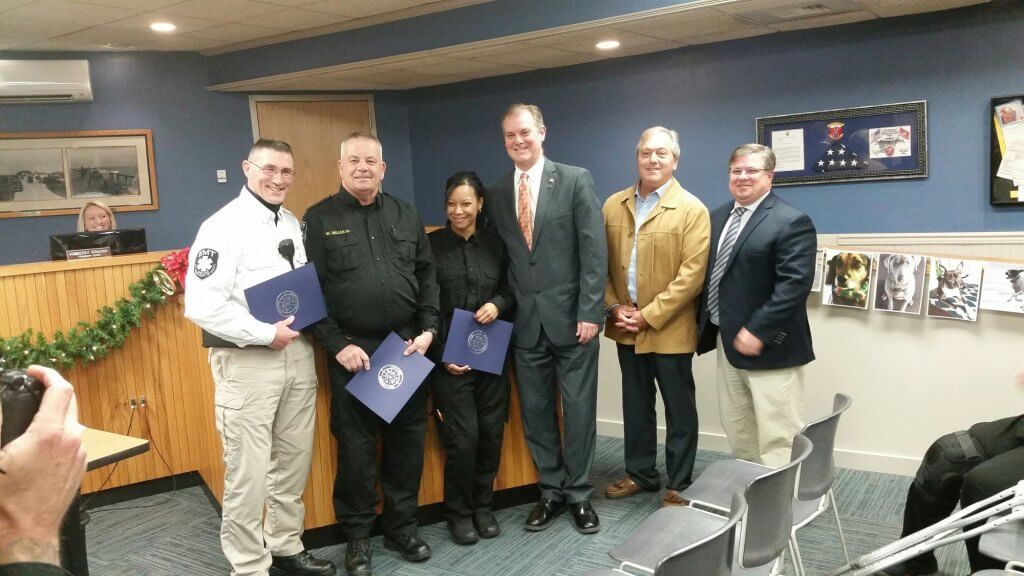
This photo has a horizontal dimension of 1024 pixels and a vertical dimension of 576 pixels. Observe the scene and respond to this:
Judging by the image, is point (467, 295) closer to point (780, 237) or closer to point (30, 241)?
point (780, 237)

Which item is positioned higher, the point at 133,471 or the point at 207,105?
the point at 207,105

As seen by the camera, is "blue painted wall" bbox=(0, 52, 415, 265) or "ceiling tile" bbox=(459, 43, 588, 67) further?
"blue painted wall" bbox=(0, 52, 415, 265)

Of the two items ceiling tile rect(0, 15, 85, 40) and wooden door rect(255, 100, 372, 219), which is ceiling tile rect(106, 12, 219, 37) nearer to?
ceiling tile rect(0, 15, 85, 40)

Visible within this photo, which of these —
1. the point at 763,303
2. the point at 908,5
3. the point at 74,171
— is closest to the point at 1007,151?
the point at 908,5

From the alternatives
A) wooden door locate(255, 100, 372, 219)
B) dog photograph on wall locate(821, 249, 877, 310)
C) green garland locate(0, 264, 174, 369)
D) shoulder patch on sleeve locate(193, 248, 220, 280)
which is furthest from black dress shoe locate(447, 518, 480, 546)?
wooden door locate(255, 100, 372, 219)

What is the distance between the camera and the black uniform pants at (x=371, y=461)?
10.4ft

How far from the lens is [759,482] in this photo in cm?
208

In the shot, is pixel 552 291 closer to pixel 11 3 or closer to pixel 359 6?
pixel 359 6

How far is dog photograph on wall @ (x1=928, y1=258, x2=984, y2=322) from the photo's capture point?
363 cm

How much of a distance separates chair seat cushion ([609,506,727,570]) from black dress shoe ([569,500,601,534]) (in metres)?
0.90

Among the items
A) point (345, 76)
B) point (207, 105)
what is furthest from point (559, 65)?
point (207, 105)

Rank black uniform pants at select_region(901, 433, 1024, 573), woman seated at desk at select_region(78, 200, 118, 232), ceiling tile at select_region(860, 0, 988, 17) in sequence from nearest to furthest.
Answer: black uniform pants at select_region(901, 433, 1024, 573) < ceiling tile at select_region(860, 0, 988, 17) < woman seated at desk at select_region(78, 200, 118, 232)

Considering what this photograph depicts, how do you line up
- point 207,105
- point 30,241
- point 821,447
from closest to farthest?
point 821,447 → point 30,241 → point 207,105

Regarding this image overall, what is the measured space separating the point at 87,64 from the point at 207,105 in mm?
872
